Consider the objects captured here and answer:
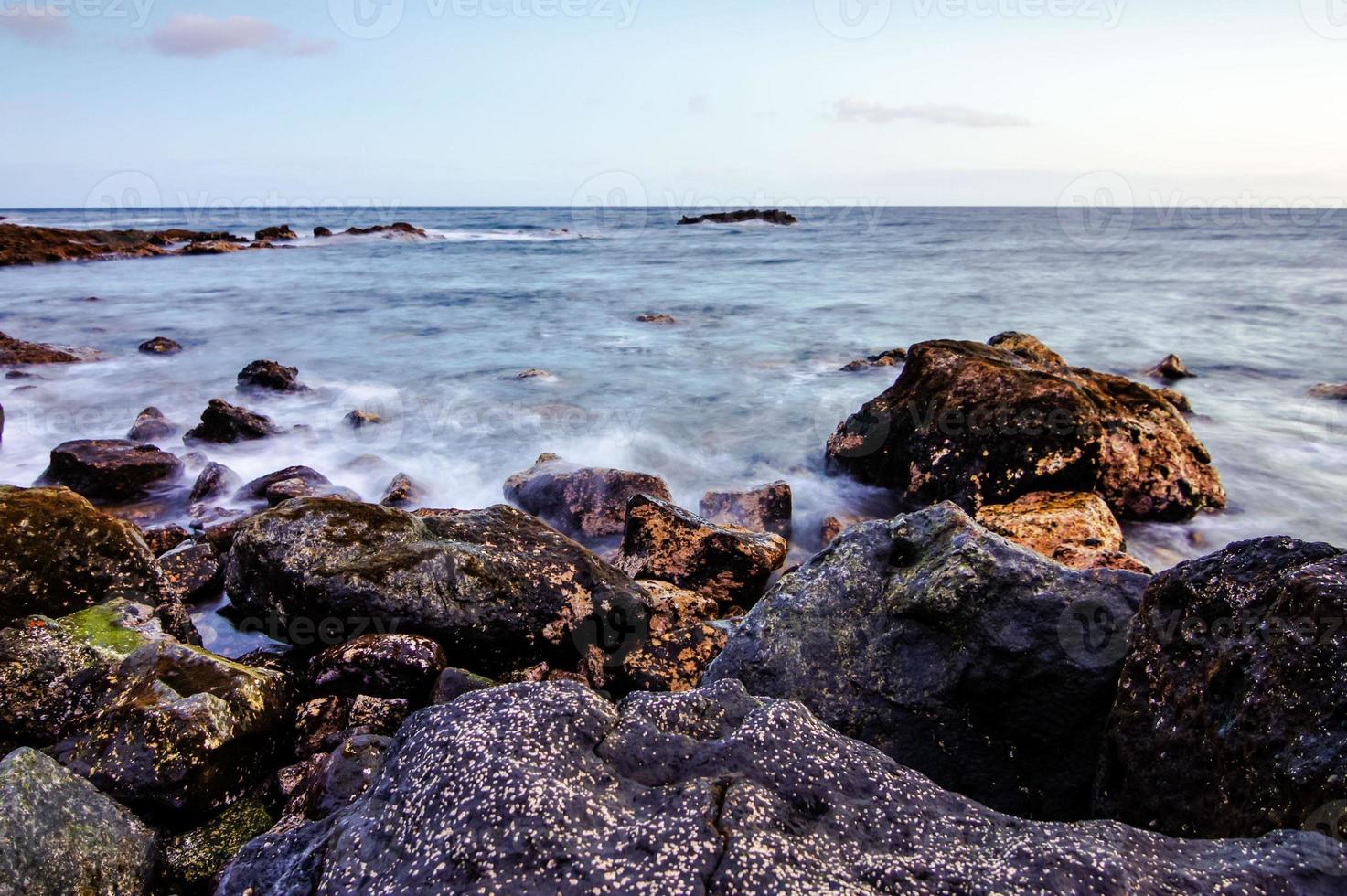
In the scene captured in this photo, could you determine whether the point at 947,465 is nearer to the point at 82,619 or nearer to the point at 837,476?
the point at 837,476

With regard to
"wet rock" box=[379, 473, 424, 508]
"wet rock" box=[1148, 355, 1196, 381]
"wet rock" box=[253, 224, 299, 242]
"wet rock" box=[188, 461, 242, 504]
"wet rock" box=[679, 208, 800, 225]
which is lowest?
"wet rock" box=[379, 473, 424, 508]

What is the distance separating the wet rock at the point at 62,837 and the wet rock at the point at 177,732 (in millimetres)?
253

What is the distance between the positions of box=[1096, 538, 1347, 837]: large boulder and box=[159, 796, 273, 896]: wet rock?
2961mm

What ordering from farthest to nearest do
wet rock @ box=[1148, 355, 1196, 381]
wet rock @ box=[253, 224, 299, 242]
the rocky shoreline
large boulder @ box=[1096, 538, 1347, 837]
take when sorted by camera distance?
1. wet rock @ box=[253, 224, 299, 242]
2. wet rock @ box=[1148, 355, 1196, 381]
3. large boulder @ box=[1096, 538, 1347, 837]
4. the rocky shoreline

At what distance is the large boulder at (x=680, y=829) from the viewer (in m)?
1.75

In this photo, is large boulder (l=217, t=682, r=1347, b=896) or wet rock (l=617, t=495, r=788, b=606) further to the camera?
wet rock (l=617, t=495, r=788, b=606)

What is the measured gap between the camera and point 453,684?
3717 millimetres

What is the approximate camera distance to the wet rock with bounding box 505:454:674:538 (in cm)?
724

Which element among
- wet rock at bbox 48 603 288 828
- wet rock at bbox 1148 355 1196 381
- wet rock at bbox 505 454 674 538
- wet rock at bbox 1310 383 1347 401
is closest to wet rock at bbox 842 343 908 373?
wet rock at bbox 1148 355 1196 381

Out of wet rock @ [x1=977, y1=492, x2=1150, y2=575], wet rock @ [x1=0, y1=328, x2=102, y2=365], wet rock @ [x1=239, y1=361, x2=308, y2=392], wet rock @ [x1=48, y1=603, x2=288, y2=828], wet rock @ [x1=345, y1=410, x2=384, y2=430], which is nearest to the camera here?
wet rock @ [x1=48, y1=603, x2=288, y2=828]

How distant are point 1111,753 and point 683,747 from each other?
5.22ft

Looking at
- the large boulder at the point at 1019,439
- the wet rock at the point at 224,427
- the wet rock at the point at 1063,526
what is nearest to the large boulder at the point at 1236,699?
the wet rock at the point at 1063,526

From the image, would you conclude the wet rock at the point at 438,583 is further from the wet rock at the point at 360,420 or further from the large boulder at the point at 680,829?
the wet rock at the point at 360,420

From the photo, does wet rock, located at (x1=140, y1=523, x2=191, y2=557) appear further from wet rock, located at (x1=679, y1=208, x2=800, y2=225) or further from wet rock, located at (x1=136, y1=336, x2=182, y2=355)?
wet rock, located at (x1=679, y1=208, x2=800, y2=225)
